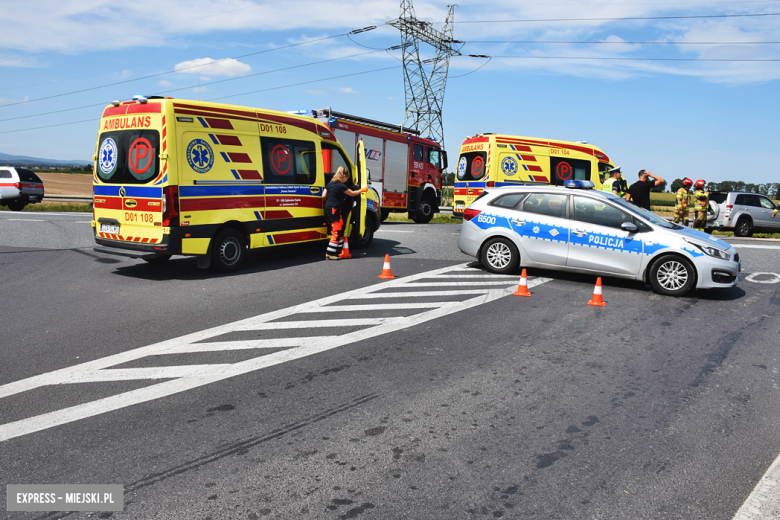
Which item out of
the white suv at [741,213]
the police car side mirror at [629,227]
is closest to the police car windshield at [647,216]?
the police car side mirror at [629,227]

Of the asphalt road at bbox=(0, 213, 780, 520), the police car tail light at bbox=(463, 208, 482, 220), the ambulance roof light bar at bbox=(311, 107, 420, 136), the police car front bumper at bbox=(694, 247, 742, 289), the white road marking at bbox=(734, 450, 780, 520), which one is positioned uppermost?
the ambulance roof light bar at bbox=(311, 107, 420, 136)

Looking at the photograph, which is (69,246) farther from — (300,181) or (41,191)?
(41,191)

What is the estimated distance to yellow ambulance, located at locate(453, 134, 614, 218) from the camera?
1711 cm

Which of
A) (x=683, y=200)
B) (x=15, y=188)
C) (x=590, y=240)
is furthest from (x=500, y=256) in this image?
(x=15, y=188)

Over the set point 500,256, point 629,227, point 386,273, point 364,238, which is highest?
point 629,227

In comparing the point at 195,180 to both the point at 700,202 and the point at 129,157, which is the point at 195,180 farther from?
the point at 700,202

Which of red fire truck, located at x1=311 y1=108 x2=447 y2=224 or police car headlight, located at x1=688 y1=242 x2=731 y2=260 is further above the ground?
red fire truck, located at x1=311 y1=108 x2=447 y2=224

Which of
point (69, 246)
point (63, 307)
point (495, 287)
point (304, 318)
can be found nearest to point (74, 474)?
point (304, 318)

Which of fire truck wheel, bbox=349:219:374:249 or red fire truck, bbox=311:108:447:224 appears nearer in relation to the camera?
fire truck wheel, bbox=349:219:374:249

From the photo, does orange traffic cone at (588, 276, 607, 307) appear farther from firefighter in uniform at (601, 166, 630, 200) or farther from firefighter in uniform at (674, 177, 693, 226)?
firefighter in uniform at (674, 177, 693, 226)

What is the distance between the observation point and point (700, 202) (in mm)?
18312

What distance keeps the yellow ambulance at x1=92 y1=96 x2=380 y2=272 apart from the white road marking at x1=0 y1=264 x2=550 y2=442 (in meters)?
2.61

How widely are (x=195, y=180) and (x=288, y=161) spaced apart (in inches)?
84.4

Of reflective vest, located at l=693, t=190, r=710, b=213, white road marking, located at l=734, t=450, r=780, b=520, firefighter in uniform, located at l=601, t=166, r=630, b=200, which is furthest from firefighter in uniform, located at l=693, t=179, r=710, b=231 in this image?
white road marking, located at l=734, t=450, r=780, b=520
